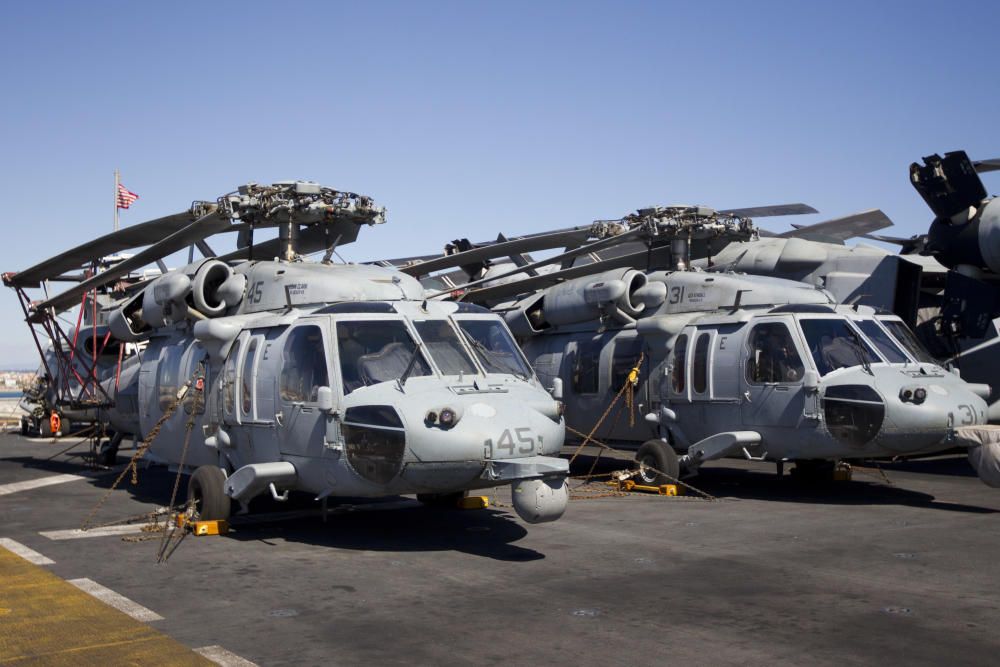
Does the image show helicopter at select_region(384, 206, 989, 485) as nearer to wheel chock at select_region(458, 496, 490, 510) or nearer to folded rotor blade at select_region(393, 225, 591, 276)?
folded rotor blade at select_region(393, 225, 591, 276)

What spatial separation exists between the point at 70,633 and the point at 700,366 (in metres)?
9.43

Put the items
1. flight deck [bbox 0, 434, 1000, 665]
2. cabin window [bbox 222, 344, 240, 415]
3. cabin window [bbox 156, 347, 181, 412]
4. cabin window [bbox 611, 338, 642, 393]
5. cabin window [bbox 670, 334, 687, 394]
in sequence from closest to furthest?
flight deck [bbox 0, 434, 1000, 665] < cabin window [bbox 222, 344, 240, 415] < cabin window [bbox 156, 347, 181, 412] < cabin window [bbox 670, 334, 687, 394] < cabin window [bbox 611, 338, 642, 393]

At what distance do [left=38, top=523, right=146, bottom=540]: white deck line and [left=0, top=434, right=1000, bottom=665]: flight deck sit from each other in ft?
0.16

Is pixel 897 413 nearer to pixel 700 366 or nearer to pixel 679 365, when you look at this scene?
pixel 700 366

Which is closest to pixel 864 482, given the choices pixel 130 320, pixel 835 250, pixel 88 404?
pixel 835 250

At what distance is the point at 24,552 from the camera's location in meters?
9.99

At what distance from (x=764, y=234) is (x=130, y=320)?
12.6m

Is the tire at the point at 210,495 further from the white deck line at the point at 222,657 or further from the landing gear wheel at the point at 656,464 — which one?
the landing gear wheel at the point at 656,464

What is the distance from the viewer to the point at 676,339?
14.8 m

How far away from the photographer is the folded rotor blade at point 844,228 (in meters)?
20.2

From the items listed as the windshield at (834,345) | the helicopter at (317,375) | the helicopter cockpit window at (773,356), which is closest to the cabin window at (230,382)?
the helicopter at (317,375)

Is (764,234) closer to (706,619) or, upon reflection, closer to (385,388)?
(385,388)

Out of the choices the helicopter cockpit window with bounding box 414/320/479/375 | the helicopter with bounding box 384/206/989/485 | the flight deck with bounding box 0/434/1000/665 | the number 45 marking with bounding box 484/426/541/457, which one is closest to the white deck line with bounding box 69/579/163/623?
the flight deck with bounding box 0/434/1000/665

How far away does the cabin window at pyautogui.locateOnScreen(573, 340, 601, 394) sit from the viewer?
1638cm
